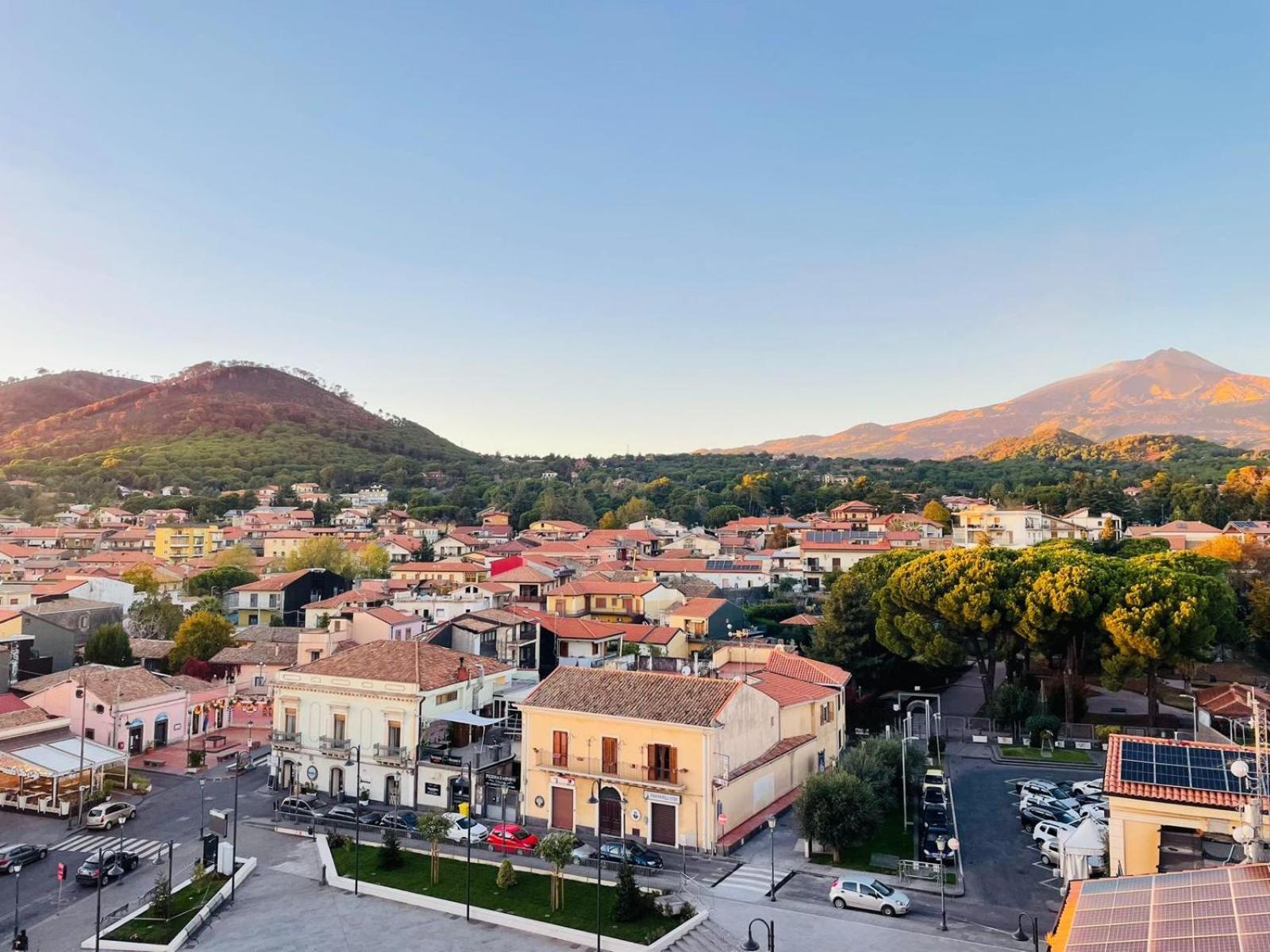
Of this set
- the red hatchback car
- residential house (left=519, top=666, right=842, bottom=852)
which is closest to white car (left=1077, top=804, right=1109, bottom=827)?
residential house (left=519, top=666, right=842, bottom=852)

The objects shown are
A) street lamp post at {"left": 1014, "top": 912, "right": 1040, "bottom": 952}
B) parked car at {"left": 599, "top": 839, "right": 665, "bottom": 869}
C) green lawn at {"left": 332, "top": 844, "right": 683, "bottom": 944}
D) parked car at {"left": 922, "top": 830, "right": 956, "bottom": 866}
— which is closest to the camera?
street lamp post at {"left": 1014, "top": 912, "right": 1040, "bottom": 952}

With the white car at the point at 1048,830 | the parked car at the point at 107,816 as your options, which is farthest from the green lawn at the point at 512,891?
the white car at the point at 1048,830

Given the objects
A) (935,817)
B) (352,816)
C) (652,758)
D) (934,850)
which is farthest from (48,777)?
(935,817)

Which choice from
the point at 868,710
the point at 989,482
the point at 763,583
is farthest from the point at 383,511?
the point at 868,710

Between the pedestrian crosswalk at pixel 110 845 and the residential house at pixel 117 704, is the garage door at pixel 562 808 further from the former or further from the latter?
the residential house at pixel 117 704

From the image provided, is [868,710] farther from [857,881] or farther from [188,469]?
[188,469]

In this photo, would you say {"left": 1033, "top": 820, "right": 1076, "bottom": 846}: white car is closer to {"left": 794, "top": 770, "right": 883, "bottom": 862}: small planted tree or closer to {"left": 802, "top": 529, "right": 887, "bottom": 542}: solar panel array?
{"left": 794, "top": 770, "right": 883, "bottom": 862}: small planted tree
